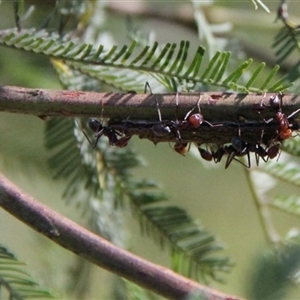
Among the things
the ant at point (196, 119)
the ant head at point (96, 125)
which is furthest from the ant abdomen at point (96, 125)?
the ant at point (196, 119)

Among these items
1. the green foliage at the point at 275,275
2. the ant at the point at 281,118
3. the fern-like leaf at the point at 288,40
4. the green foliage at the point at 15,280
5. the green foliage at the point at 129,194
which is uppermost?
the fern-like leaf at the point at 288,40

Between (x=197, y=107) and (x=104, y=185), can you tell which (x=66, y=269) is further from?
(x=197, y=107)

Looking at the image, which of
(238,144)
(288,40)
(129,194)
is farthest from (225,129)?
(129,194)

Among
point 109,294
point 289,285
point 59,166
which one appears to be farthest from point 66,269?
point 289,285

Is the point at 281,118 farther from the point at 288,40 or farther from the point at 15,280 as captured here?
the point at 15,280

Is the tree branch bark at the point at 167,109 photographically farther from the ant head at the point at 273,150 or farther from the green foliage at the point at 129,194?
the green foliage at the point at 129,194

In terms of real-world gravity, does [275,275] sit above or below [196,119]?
below

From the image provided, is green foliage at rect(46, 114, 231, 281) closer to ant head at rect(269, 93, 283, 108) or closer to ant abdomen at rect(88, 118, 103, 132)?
ant abdomen at rect(88, 118, 103, 132)
